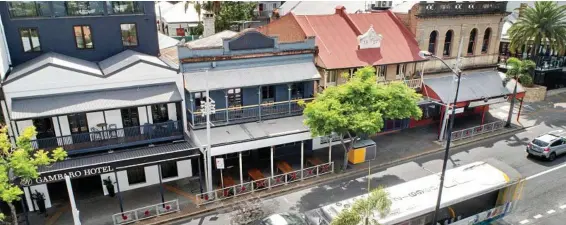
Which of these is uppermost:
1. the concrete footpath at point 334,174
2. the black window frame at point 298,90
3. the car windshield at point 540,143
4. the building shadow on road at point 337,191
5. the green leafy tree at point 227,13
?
the green leafy tree at point 227,13

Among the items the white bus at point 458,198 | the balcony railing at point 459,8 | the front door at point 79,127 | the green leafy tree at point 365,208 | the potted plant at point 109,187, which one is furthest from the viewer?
the balcony railing at point 459,8

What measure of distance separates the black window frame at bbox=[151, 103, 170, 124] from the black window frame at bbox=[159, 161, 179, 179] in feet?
8.75

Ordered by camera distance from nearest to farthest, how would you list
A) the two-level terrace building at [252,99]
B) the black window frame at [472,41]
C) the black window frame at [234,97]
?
the two-level terrace building at [252,99] < the black window frame at [234,97] < the black window frame at [472,41]

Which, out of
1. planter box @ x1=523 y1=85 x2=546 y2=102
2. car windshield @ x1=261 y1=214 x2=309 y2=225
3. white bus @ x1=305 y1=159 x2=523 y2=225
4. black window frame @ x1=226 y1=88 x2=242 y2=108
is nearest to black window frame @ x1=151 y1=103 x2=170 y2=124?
black window frame @ x1=226 y1=88 x2=242 y2=108

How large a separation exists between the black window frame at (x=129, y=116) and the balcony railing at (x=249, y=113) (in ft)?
9.97

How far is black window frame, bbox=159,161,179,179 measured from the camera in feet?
80.2

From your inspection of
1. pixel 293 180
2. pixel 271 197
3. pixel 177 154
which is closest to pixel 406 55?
pixel 293 180

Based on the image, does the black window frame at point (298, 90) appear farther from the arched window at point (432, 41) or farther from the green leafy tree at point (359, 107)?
the arched window at point (432, 41)

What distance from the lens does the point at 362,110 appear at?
23.0 meters

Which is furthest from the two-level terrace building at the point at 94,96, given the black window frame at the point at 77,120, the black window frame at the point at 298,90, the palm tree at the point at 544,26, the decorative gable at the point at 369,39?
the palm tree at the point at 544,26

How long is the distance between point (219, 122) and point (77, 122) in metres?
7.87

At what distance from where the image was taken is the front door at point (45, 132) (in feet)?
70.0

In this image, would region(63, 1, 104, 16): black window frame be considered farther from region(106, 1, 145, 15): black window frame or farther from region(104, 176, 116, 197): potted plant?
region(104, 176, 116, 197): potted plant

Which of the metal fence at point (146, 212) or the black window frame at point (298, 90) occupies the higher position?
the black window frame at point (298, 90)
